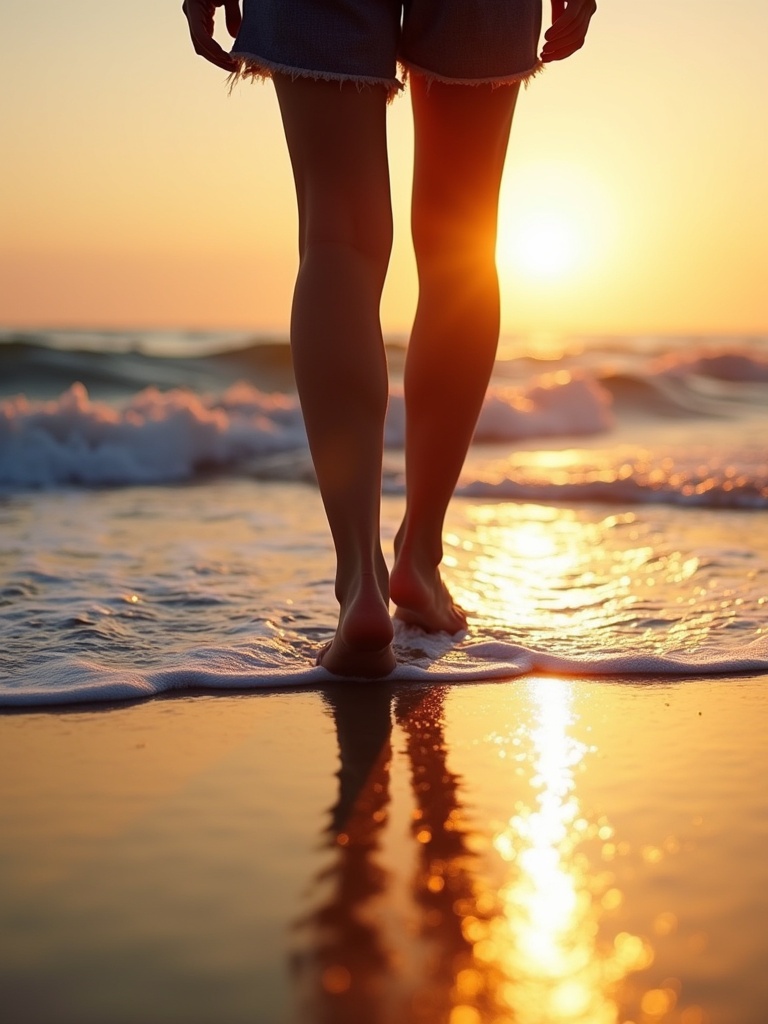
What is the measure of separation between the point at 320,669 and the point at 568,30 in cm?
98

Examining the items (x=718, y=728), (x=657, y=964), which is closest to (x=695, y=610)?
(x=718, y=728)

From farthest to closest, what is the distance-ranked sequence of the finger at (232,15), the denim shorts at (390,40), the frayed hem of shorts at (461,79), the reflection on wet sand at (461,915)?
the finger at (232,15) → the frayed hem of shorts at (461,79) → the denim shorts at (390,40) → the reflection on wet sand at (461,915)

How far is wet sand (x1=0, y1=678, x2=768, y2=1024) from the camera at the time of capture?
2.65 feet

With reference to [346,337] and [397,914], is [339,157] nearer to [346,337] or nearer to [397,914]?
[346,337]

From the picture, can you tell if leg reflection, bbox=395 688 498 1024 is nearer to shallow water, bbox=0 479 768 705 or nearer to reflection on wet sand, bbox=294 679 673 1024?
reflection on wet sand, bbox=294 679 673 1024

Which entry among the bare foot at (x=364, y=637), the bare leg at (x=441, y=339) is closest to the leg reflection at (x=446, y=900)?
the bare foot at (x=364, y=637)

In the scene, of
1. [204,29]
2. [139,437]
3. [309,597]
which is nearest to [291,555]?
[309,597]

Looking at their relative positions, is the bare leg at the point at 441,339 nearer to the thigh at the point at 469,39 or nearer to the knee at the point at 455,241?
the knee at the point at 455,241

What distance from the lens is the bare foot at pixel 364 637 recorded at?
1.52 m

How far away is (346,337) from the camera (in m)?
1.56

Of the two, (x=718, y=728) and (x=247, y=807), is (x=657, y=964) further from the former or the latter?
(x=718, y=728)

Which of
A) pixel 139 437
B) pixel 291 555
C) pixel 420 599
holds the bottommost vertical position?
pixel 420 599

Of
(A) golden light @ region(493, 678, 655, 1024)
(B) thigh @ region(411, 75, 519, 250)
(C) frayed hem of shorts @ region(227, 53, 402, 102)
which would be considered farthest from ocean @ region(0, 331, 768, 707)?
(C) frayed hem of shorts @ region(227, 53, 402, 102)

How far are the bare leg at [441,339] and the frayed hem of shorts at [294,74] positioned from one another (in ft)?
0.74
